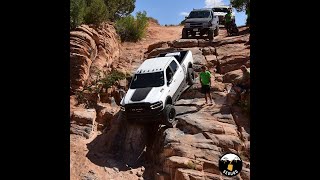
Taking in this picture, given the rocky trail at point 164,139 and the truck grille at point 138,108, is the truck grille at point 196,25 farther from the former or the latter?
the truck grille at point 138,108

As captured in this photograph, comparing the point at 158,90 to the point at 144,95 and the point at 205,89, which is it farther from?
the point at 205,89

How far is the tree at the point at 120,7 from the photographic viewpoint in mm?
24300

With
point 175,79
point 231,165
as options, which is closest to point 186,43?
point 175,79

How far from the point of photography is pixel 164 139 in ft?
38.1

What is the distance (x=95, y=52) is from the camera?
17.7 metres

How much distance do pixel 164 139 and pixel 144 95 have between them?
1649 mm

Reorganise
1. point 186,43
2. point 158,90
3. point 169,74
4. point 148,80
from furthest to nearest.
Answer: point 186,43, point 169,74, point 148,80, point 158,90

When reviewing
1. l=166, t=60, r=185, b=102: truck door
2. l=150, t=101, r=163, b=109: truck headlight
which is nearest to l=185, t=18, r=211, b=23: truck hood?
l=166, t=60, r=185, b=102: truck door

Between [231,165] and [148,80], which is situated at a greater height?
[148,80]

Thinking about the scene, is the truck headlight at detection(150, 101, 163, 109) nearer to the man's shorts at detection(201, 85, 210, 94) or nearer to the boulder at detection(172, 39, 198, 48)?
the man's shorts at detection(201, 85, 210, 94)

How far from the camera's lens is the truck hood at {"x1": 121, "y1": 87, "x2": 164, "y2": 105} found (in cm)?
1211
